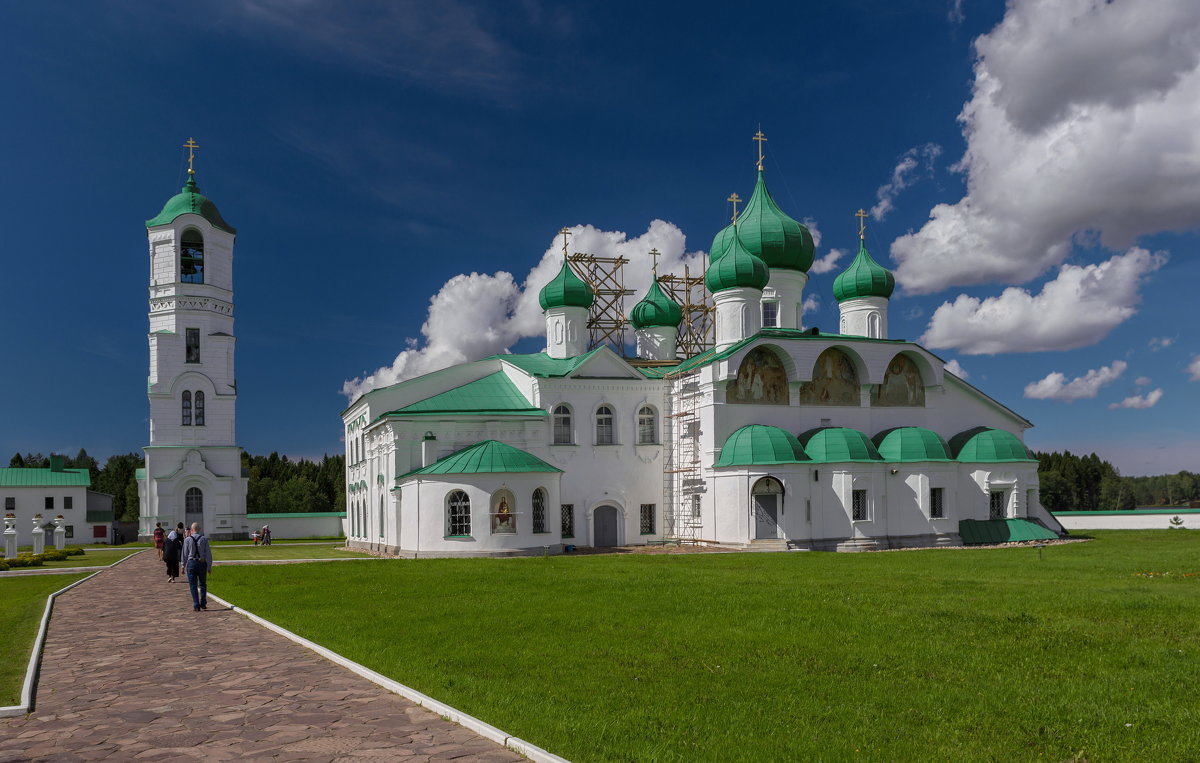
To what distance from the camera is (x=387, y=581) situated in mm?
18547

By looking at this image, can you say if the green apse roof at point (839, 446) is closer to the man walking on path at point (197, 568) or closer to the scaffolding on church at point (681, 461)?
the scaffolding on church at point (681, 461)

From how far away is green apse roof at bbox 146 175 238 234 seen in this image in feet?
139

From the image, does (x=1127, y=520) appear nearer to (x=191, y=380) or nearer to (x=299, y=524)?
(x=299, y=524)

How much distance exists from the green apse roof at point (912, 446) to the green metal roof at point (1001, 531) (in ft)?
8.33

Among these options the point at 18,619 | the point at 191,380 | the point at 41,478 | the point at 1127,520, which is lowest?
the point at 1127,520

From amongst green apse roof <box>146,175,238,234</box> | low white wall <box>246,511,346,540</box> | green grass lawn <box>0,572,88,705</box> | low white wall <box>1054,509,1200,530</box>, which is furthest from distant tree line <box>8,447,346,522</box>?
low white wall <box>1054,509,1200,530</box>

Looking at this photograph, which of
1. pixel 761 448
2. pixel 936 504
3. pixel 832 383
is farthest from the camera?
pixel 832 383

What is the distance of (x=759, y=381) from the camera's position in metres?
32.0

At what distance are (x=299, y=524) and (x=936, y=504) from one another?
31217 mm

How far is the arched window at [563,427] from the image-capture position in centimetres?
3269

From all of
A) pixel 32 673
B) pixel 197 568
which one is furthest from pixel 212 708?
pixel 197 568

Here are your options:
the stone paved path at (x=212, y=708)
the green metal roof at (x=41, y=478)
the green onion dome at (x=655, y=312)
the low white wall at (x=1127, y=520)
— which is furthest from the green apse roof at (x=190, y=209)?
the low white wall at (x=1127, y=520)

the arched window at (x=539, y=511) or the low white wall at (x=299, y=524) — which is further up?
the arched window at (x=539, y=511)

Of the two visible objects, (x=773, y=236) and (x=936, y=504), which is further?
(x=773, y=236)
